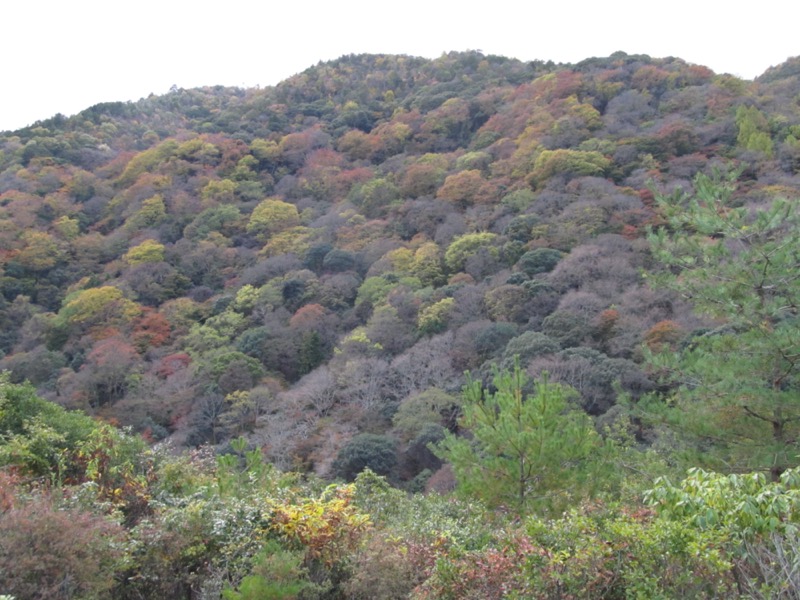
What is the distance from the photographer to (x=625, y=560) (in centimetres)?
390

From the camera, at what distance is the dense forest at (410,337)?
4.72 metres

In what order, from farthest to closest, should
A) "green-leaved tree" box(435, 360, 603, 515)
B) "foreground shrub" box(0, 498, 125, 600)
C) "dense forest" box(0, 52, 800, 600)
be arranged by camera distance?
"green-leaved tree" box(435, 360, 603, 515), "dense forest" box(0, 52, 800, 600), "foreground shrub" box(0, 498, 125, 600)

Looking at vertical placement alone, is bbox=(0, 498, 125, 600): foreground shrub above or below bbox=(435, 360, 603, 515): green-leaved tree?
above

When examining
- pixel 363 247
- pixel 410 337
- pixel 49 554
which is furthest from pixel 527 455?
pixel 363 247

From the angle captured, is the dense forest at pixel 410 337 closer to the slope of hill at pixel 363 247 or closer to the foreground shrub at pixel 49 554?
the foreground shrub at pixel 49 554

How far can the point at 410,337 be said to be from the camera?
83.4 ft

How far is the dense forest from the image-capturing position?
472cm

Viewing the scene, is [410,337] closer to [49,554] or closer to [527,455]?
[527,455]

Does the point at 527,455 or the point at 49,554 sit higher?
the point at 49,554

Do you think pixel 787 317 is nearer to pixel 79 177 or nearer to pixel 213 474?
pixel 213 474

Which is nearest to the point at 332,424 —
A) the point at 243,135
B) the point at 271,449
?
the point at 271,449

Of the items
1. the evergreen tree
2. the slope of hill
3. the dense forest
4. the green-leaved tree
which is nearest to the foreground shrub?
the dense forest

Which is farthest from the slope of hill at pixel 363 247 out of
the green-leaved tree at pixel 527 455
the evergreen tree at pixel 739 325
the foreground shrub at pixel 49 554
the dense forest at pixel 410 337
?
the foreground shrub at pixel 49 554

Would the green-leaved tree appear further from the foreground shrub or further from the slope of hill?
the slope of hill
